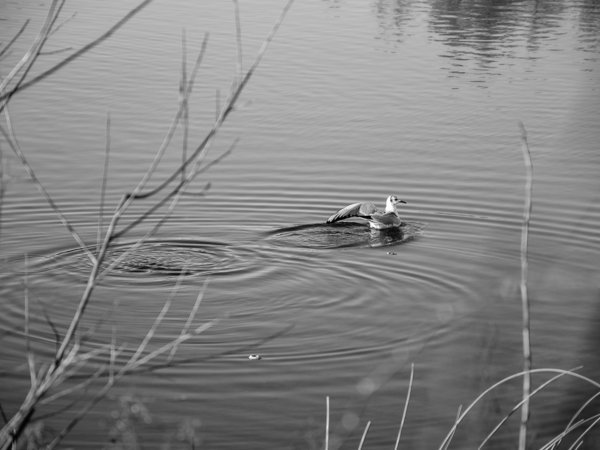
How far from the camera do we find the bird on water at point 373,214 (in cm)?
1219

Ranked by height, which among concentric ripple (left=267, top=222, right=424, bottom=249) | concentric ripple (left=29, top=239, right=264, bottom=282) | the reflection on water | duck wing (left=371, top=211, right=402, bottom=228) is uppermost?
concentric ripple (left=29, top=239, right=264, bottom=282)

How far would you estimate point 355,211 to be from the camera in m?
12.5

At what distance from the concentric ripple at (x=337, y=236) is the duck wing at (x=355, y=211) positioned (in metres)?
0.12

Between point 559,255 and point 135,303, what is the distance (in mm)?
4586

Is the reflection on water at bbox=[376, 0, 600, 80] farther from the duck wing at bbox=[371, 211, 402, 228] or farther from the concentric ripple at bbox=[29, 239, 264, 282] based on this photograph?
the concentric ripple at bbox=[29, 239, 264, 282]

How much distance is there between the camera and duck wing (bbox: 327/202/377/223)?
1239 centimetres

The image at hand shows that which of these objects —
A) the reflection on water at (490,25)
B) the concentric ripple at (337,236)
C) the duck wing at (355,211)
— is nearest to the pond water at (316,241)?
the concentric ripple at (337,236)

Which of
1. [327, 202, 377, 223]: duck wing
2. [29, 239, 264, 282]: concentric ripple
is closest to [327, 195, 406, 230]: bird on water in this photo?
[327, 202, 377, 223]: duck wing

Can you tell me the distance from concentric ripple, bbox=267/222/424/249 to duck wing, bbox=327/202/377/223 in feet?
0.39

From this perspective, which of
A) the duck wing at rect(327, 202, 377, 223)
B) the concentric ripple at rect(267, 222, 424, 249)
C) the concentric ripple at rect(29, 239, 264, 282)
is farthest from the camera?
the duck wing at rect(327, 202, 377, 223)

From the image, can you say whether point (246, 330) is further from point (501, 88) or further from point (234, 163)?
point (501, 88)

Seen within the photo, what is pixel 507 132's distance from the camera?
1709 cm

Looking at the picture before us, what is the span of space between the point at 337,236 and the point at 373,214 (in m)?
0.50

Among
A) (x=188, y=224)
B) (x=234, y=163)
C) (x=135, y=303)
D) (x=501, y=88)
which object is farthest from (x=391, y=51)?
(x=135, y=303)
